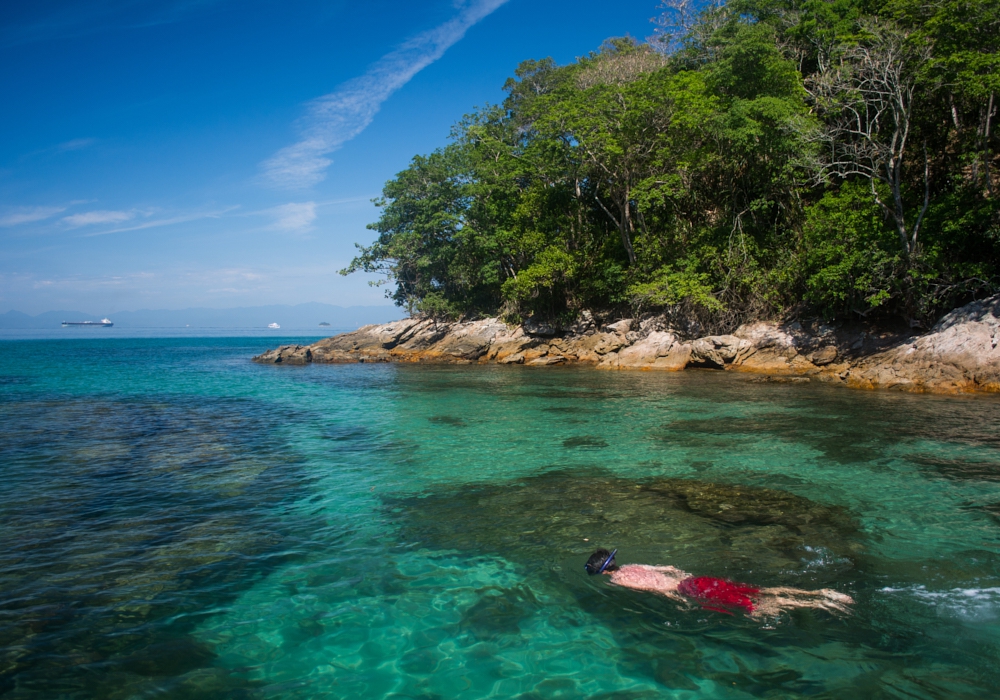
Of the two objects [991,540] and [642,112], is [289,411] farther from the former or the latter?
[642,112]

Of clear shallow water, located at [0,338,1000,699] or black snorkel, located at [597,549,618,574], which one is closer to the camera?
clear shallow water, located at [0,338,1000,699]

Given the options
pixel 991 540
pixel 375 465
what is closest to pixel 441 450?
Result: pixel 375 465

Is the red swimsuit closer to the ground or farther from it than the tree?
closer to the ground

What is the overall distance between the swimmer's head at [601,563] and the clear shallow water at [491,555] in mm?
141

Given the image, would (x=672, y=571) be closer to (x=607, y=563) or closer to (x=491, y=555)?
(x=607, y=563)

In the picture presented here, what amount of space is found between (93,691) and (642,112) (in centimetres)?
2860

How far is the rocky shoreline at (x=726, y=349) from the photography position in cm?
1675

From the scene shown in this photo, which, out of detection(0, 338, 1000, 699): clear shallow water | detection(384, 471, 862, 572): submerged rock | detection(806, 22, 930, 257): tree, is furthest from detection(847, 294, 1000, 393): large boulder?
detection(384, 471, 862, 572): submerged rock

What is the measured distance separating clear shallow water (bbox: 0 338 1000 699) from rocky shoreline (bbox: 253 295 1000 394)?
4.22 meters

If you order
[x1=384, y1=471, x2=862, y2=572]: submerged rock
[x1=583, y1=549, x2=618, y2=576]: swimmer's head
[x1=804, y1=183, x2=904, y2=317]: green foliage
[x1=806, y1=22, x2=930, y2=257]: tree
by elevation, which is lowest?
[x1=384, y1=471, x2=862, y2=572]: submerged rock

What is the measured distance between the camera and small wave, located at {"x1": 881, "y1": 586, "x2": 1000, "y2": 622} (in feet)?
15.0

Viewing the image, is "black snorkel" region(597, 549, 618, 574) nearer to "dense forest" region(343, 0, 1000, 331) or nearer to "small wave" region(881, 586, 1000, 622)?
"small wave" region(881, 586, 1000, 622)

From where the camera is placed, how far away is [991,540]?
6102 millimetres

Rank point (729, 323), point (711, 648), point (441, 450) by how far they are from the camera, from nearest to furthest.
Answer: point (711, 648) → point (441, 450) → point (729, 323)
